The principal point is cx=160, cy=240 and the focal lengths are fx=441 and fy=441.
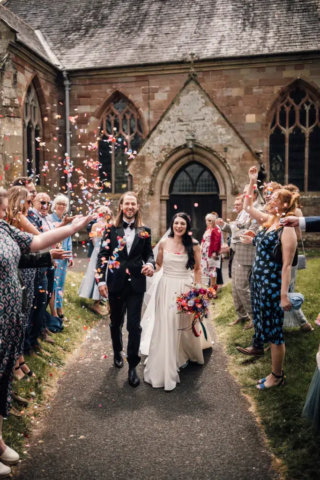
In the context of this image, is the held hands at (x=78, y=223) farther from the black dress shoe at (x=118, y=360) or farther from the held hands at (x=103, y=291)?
the black dress shoe at (x=118, y=360)

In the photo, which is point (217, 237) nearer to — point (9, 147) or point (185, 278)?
point (185, 278)

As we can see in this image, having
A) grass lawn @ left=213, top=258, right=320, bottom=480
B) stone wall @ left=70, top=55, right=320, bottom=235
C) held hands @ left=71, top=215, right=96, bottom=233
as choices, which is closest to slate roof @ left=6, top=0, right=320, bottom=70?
stone wall @ left=70, top=55, right=320, bottom=235

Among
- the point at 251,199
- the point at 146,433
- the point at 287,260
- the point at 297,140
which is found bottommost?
the point at 146,433

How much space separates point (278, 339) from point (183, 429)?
1.54 metres

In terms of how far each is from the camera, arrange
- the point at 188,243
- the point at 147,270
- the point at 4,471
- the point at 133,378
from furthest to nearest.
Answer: the point at 188,243, the point at 133,378, the point at 147,270, the point at 4,471

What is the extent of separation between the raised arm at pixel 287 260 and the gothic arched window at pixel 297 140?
1384 cm

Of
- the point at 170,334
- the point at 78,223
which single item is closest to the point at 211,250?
the point at 170,334

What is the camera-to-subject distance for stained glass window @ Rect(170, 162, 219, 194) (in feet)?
58.9

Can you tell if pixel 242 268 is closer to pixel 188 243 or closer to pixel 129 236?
pixel 188 243

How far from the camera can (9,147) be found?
15391 mm

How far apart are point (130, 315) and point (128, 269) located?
61 centimetres

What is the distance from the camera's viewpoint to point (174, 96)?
1825 cm

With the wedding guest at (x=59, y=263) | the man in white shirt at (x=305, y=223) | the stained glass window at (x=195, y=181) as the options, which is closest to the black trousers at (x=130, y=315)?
the wedding guest at (x=59, y=263)

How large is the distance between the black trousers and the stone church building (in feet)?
33.2
